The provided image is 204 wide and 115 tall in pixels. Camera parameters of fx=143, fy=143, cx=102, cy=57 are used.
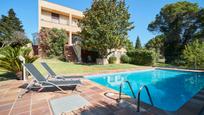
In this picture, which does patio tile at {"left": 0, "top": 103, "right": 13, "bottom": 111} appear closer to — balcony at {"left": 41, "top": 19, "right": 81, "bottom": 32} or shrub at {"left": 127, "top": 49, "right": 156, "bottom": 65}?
shrub at {"left": 127, "top": 49, "right": 156, "bottom": 65}

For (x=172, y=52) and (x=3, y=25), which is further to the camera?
(x=3, y=25)

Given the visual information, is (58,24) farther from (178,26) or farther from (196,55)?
(178,26)

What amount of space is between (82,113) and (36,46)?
20.0 meters

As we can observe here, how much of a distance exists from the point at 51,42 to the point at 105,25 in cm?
867

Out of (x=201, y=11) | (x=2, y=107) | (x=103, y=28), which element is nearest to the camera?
(x=2, y=107)

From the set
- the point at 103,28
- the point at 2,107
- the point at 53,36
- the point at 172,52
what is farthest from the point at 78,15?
the point at 2,107

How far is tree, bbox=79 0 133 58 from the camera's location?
17.7 m

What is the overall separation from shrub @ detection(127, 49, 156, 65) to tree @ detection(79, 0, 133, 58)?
501 cm

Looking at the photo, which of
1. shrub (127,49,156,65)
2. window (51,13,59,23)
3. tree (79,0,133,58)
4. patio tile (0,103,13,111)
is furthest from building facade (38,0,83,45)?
patio tile (0,103,13,111)

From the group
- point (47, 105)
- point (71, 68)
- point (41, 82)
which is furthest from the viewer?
point (71, 68)

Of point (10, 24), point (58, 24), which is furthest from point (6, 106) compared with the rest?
point (10, 24)

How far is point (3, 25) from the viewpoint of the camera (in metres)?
37.2

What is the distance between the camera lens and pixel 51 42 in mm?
20953

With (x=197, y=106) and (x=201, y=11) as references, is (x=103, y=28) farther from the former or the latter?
(x=201, y=11)
